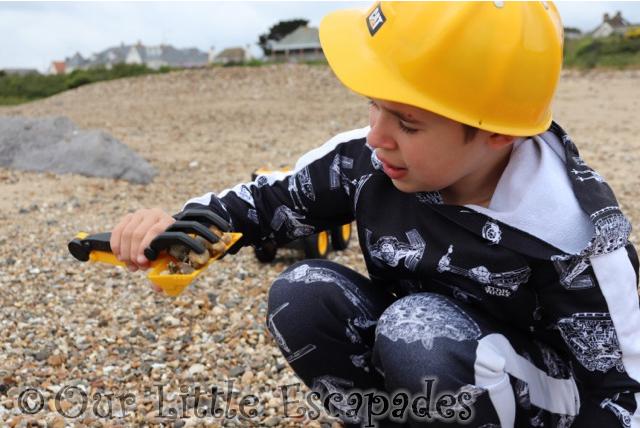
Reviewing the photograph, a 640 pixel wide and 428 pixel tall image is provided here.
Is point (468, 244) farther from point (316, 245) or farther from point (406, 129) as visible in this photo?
point (316, 245)

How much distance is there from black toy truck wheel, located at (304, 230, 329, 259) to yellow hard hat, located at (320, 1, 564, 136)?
1.67 m

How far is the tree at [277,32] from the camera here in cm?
4234

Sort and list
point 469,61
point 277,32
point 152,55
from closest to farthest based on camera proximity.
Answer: point 469,61
point 277,32
point 152,55

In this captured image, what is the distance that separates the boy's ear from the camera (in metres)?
1.27

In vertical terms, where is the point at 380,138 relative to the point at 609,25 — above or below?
above

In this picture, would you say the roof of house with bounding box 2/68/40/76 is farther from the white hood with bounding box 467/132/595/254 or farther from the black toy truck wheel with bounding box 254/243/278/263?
the white hood with bounding box 467/132/595/254

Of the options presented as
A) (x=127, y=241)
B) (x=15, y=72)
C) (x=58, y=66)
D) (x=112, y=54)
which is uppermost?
(x=112, y=54)

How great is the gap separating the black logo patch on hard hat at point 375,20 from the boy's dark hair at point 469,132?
0.81 ft

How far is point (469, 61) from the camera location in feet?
3.82

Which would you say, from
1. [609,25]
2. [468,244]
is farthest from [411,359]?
[609,25]

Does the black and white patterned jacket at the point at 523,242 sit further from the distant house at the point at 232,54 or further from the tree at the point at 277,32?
the distant house at the point at 232,54

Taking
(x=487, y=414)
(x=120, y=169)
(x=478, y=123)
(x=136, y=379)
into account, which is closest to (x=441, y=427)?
(x=487, y=414)

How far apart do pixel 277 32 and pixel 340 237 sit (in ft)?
136

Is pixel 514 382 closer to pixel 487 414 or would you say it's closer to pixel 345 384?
pixel 487 414
